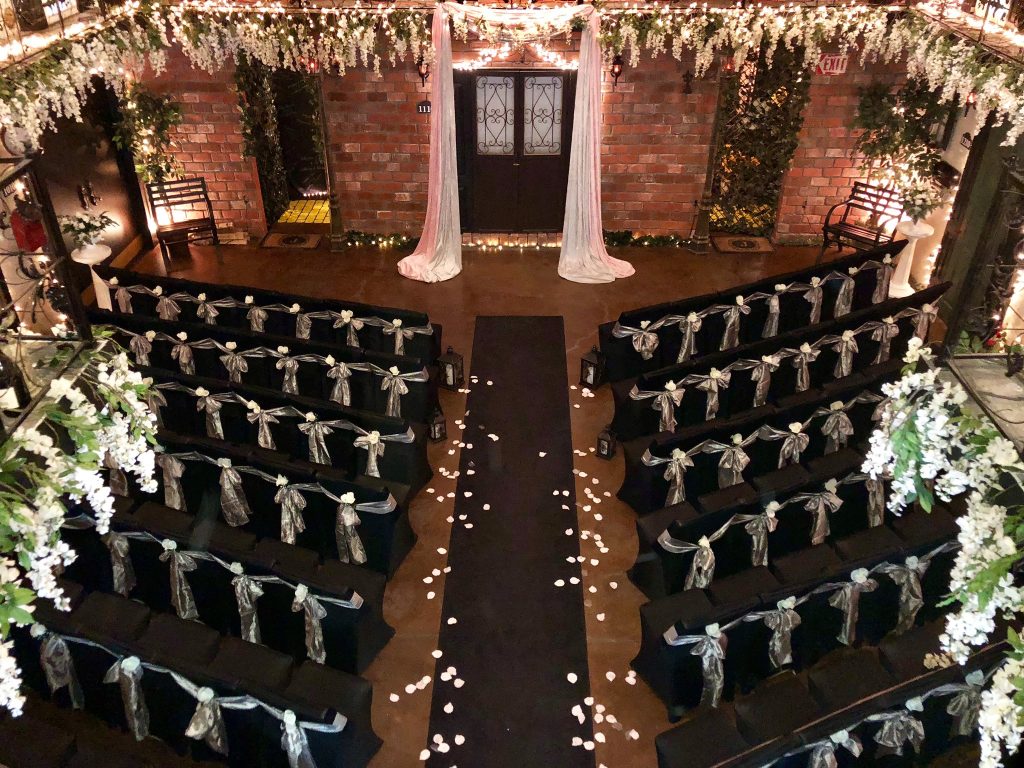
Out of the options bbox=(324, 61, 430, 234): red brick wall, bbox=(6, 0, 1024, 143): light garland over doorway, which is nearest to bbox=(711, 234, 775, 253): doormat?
bbox=(6, 0, 1024, 143): light garland over doorway

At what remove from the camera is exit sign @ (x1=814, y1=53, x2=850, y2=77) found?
1055 centimetres

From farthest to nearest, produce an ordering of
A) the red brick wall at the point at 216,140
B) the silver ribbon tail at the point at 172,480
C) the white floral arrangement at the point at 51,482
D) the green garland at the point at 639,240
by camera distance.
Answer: the green garland at the point at 639,240 < the red brick wall at the point at 216,140 < the silver ribbon tail at the point at 172,480 < the white floral arrangement at the point at 51,482

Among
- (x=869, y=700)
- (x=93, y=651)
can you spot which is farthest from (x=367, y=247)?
(x=869, y=700)

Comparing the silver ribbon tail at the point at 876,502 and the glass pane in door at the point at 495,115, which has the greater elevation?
the glass pane in door at the point at 495,115

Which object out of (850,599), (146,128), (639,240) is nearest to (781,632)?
(850,599)

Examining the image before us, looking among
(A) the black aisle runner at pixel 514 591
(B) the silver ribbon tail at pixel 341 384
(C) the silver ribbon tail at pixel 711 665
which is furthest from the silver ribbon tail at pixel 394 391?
(C) the silver ribbon tail at pixel 711 665

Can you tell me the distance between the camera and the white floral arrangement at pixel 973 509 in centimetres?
357

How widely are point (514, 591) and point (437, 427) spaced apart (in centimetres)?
206

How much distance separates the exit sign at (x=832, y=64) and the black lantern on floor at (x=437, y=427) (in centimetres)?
680

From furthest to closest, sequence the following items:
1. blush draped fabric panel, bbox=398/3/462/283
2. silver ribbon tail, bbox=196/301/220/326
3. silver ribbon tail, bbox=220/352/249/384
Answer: blush draped fabric panel, bbox=398/3/462/283 → silver ribbon tail, bbox=196/301/220/326 → silver ribbon tail, bbox=220/352/249/384

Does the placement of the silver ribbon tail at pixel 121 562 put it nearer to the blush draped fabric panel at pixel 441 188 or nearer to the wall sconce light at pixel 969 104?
the blush draped fabric panel at pixel 441 188

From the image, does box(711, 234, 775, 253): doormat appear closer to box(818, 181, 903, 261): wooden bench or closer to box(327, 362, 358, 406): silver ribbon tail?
box(818, 181, 903, 261): wooden bench

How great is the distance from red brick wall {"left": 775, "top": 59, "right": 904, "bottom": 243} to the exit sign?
0.07 metres

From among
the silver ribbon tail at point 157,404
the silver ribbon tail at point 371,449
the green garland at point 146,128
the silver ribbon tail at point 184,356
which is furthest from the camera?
the green garland at point 146,128
